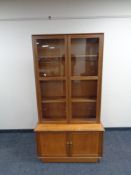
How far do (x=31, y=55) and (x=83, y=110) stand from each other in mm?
1448

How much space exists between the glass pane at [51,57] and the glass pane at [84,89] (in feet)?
1.08

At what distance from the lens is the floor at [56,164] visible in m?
2.36

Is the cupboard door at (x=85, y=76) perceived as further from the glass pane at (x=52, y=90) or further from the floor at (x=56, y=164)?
the floor at (x=56, y=164)

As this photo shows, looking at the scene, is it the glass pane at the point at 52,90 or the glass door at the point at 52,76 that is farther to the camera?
the glass pane at the point at 52,90

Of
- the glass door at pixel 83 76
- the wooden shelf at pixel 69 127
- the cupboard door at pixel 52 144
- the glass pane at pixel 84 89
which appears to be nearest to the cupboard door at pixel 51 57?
the glass door at pixel 83 76

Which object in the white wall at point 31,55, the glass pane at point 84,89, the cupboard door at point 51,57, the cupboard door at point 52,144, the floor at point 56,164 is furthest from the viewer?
the white wall at point 31,55

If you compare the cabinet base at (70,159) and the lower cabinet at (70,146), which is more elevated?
the lower cabinet at (70,146)

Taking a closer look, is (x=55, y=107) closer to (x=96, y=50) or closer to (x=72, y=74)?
(x=72, y=74)

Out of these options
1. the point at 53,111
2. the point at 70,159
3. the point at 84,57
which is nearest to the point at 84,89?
the point at 84,57

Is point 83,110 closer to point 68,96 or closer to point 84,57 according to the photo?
point 68,96

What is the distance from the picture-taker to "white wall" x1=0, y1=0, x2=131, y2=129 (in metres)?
2.96

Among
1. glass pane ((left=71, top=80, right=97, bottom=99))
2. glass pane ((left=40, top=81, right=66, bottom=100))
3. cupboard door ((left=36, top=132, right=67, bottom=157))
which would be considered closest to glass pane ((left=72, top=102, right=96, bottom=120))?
glass pane ((left=71, top=80, right=97, bottom=99))

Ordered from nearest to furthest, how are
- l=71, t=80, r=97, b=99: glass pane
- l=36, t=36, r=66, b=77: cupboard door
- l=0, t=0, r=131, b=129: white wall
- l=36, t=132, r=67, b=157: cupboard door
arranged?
l=36, t=132, r=67, b=157: cupboard door → l=36, t=36, r=66, b=77: cupboard door → l=71, t=80, r=97, b=99: glass pane → l=0, t=0, r=131, b=129: white wall

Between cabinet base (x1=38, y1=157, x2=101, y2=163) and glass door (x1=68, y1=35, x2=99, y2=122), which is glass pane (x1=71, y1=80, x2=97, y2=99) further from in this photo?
cabinet base (x1=38, y1=157, x2=101, y2=163)
